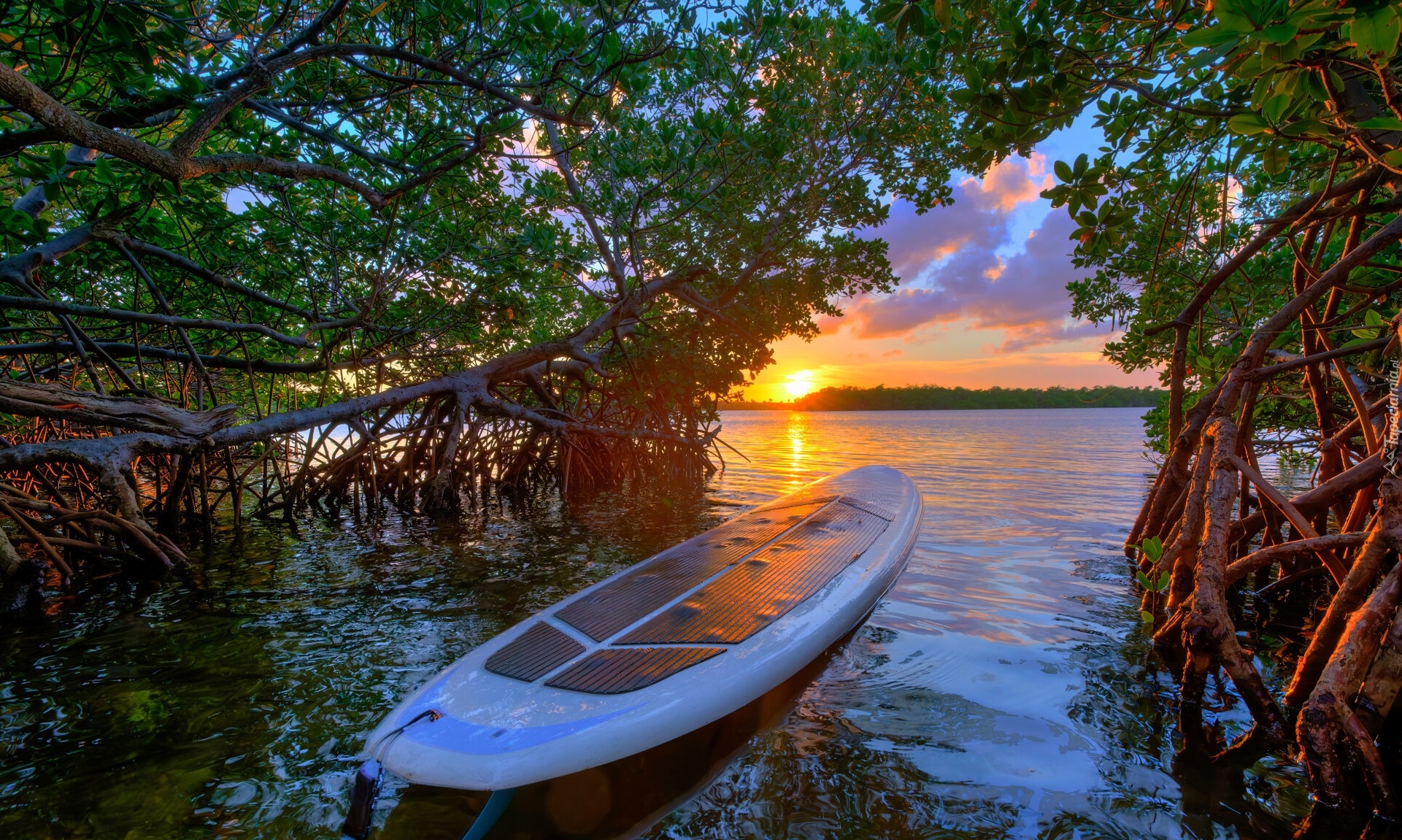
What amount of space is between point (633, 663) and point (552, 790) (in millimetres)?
591

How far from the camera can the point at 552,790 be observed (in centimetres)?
227

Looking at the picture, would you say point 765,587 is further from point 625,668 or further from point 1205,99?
point 1205,99

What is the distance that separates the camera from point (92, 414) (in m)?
3.98

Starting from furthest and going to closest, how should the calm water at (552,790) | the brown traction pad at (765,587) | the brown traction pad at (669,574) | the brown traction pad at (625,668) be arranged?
the brown traction pad at (669,574)
the brown traction pad at (765,587)
the brown traction pad at (625,668)
the calm water at (552,790)

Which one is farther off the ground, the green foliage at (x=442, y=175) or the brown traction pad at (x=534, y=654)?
the green foliage at (x=442, y=175)

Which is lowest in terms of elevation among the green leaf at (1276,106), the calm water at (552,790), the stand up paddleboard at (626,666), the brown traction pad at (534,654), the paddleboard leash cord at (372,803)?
the calm water at (552,790)

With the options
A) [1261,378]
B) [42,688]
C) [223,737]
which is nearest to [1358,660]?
[1261,378]

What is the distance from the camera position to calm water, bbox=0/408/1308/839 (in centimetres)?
220

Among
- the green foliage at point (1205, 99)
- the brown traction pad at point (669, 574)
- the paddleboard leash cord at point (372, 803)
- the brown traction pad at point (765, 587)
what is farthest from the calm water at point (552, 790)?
the green foliage at point (1205, 99)

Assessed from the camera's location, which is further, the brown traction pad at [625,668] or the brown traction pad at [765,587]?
the brown traction pad at [765,587]

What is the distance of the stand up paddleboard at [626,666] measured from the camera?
2029mm

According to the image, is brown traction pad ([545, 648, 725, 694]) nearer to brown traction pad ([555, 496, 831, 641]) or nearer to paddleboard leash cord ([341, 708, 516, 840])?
brown traction pad ([555, 496, 831, 641])

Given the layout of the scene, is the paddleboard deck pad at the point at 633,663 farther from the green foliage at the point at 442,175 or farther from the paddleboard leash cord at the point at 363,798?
the green foliage at the point at 442,175

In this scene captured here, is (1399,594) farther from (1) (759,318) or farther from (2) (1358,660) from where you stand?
(1) (759,318)
